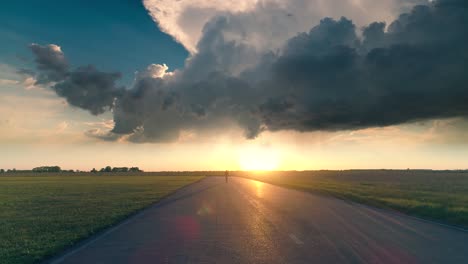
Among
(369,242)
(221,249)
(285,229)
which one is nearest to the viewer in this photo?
(221,249)

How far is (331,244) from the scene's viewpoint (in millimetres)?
10117

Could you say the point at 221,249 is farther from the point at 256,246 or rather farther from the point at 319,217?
the point at 319,217

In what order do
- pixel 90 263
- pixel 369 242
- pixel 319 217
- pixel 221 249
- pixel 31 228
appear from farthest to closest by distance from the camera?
pixel 319 217
pixel 31 228
pixel 369 242
pixel 221 249
pixel 90 263

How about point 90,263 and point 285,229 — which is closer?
point 90,263

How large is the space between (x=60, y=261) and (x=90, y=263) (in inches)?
38.0

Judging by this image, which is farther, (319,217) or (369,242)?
(319,217)

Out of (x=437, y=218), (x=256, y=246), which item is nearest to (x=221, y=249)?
(x=256, y=246)

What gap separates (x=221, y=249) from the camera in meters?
9.62

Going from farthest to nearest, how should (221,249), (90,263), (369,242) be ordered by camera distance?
(369,242) → (221,249) → (90,263)

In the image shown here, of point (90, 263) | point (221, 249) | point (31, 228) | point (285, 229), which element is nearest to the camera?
point (90, 263)

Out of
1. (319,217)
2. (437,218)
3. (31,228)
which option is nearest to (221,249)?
(319,217)

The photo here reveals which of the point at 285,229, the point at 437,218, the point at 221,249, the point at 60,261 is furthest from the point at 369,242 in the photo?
the point at 437,218

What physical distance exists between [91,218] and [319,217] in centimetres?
1008

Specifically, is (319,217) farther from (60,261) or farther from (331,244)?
(60,261)
